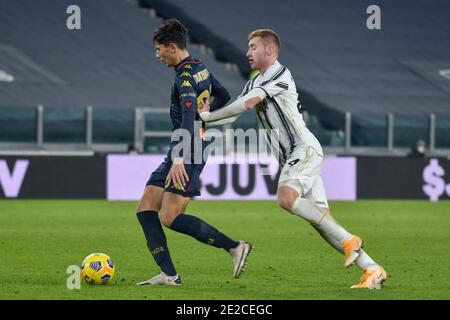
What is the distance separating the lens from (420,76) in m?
34.2

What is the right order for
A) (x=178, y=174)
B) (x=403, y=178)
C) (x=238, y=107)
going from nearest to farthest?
(x=238, y=107)
(x=178, y=174)
(x=403, y=178)

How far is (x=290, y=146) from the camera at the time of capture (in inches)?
394

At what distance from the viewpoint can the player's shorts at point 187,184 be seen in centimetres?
990

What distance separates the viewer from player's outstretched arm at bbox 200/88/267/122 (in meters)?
9.65

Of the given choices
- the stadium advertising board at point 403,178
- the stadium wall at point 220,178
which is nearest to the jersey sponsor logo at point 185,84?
the stadium wall at point 220,178

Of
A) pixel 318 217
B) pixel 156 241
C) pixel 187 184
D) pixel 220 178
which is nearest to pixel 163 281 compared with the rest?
pixel 156 241

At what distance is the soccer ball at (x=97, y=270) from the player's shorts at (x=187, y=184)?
788mm

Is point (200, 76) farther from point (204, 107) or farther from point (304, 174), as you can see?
point (304, 174)

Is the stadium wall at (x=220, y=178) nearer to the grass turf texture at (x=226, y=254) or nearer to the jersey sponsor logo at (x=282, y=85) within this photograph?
the grass turf texture at (x=226, y=254)

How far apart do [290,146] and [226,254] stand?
12.4 feet

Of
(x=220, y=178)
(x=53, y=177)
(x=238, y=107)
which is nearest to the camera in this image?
(x=238, y=107)

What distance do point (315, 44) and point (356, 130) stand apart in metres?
5.38

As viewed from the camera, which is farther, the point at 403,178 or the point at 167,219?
the point at 403,178
